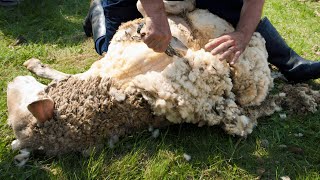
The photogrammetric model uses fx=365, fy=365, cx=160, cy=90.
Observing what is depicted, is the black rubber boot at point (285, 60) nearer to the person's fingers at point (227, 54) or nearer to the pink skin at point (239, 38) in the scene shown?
the pink skin at point (239, 38)

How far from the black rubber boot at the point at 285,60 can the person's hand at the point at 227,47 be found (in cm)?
64

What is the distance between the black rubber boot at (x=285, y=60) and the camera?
3218 mm

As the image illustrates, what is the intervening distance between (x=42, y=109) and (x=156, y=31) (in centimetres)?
87

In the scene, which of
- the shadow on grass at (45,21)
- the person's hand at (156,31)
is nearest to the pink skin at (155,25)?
the person's hand at (156,31)

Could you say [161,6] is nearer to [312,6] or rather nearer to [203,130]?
[203,130]

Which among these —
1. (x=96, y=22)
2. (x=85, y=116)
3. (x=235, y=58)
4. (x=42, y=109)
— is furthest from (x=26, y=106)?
(x=96, y=22)

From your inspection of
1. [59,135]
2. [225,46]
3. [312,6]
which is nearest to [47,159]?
[59,135]

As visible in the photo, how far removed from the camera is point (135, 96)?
245 cm

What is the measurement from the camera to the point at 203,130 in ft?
9.01

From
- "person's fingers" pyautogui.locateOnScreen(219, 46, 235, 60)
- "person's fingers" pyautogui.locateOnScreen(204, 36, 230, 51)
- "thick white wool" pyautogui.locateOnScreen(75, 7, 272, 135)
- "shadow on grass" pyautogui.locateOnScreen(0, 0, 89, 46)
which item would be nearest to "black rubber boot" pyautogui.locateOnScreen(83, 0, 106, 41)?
"shadow on grass" pyautogui.locateOnScreen(0, 0, 89, 46)

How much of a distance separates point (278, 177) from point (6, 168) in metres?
1.81

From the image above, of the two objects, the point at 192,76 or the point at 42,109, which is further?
the point at 192,76

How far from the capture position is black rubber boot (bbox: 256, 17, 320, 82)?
3.22 m

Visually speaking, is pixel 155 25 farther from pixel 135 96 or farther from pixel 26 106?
pixel 26 106
